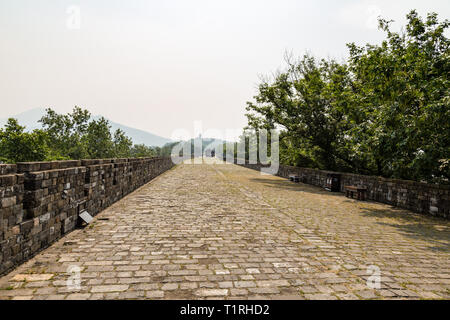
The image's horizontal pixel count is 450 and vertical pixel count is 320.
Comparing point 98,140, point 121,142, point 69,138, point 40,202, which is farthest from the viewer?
point 121,142

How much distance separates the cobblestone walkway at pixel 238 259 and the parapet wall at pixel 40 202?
0.82 feet

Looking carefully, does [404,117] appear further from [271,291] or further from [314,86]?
[314,86]

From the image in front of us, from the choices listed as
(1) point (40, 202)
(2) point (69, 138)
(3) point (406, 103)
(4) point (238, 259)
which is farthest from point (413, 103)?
(2) point (69, 138)

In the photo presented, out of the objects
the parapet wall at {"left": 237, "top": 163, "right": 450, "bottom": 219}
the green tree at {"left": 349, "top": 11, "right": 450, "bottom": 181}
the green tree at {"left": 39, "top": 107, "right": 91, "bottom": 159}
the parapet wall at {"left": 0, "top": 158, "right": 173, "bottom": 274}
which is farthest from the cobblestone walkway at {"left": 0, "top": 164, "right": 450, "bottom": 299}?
the green tree at {"left": 39, "top": 107, "right": 91, "bottom": 159}

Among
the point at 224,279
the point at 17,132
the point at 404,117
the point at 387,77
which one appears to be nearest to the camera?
the point at 224,279

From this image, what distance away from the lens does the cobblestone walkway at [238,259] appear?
331cm

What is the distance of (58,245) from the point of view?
4.85 m

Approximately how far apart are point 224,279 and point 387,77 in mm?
10187

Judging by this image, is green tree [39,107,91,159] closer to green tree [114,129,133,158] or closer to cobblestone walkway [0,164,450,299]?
green tree [114,129,133,158]

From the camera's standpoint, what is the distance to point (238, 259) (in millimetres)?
4402

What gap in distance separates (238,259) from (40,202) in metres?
3.35

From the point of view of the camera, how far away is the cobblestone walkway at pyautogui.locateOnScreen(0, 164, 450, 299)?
331 centimetres

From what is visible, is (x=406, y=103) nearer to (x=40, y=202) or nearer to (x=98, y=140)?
(x=40, y=202)
